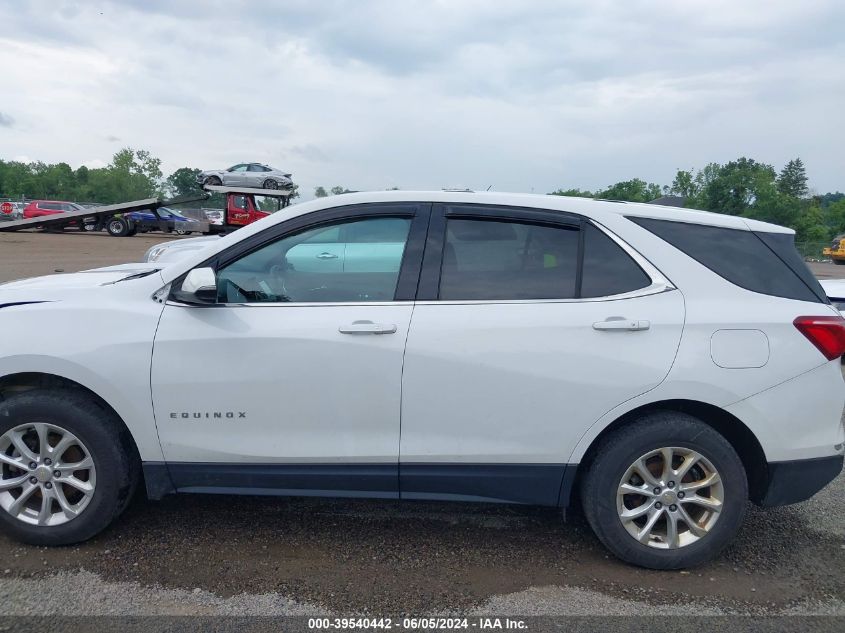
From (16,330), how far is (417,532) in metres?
2.23

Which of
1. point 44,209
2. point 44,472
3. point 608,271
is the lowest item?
point 44,472

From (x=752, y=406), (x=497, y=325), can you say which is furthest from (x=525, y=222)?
(x=752, y=406)

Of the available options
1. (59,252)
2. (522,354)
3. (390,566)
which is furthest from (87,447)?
(59,252)

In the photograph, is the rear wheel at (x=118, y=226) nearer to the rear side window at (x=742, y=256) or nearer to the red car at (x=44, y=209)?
the red car at (x=44, y=209)

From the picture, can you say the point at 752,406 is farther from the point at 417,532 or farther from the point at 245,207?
the point at 245,207

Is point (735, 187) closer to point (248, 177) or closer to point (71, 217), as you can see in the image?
point (248, 177)

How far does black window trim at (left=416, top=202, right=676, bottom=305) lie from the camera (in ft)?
9.80

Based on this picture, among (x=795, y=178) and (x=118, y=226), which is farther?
(x=795, y=178)

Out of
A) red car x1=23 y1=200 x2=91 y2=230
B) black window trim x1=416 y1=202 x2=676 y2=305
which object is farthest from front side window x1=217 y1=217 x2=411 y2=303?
red car x1=23 y1=200 x2=91 y2=230

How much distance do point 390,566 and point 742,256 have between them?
7.43ft

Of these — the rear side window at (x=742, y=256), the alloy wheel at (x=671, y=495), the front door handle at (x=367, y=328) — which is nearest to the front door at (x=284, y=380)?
the front door handle at (x=367, y=328)

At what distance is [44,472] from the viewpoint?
306cm

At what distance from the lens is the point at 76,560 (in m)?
3.04

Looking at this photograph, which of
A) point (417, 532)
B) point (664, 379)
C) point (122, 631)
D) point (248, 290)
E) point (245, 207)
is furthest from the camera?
point (245, 207)
